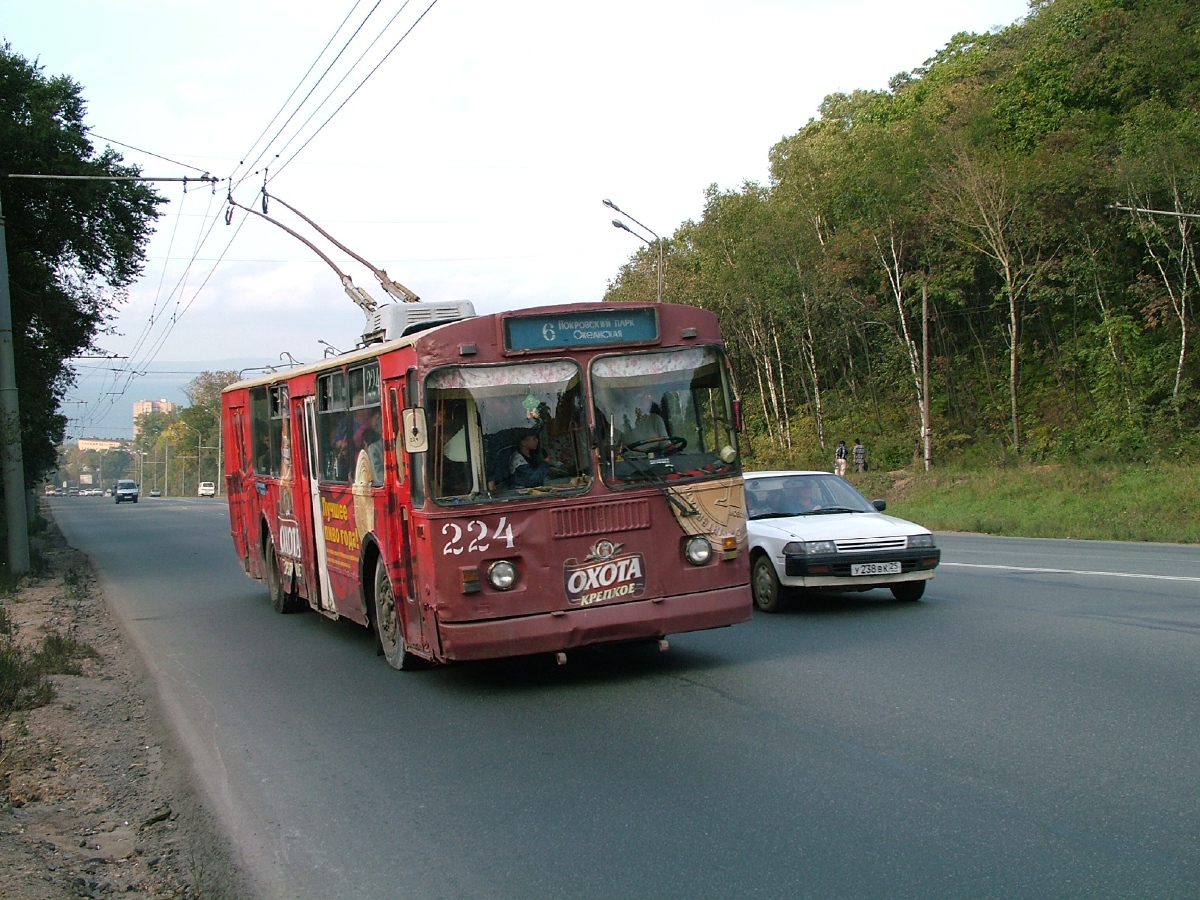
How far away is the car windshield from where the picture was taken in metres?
13.8

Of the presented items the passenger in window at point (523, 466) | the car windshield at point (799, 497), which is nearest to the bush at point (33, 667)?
the passenger in window at point (523, 466)

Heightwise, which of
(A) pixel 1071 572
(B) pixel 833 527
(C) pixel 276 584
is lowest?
(A) pixel 1071 572

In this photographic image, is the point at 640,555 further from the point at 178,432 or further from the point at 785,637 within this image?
the point at 178,432

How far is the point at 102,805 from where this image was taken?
7148 millimetres

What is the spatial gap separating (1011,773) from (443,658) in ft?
14.1

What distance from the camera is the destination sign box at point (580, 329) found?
9.09 meters

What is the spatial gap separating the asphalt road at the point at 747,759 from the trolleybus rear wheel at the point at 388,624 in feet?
0.54

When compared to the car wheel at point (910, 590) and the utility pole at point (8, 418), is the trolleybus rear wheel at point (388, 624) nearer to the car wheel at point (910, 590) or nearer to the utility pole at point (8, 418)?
the car wheel at point (910, 590)

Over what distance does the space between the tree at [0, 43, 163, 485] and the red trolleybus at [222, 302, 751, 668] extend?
17946mm

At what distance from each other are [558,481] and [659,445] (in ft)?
2.87

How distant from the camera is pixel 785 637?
1120 centimetres

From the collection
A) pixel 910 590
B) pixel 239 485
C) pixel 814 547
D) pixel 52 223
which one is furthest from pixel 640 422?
pixel 52 223

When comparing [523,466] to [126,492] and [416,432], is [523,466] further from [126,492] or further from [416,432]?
[126,492]

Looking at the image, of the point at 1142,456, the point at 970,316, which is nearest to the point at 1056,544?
the point at 1142,456
